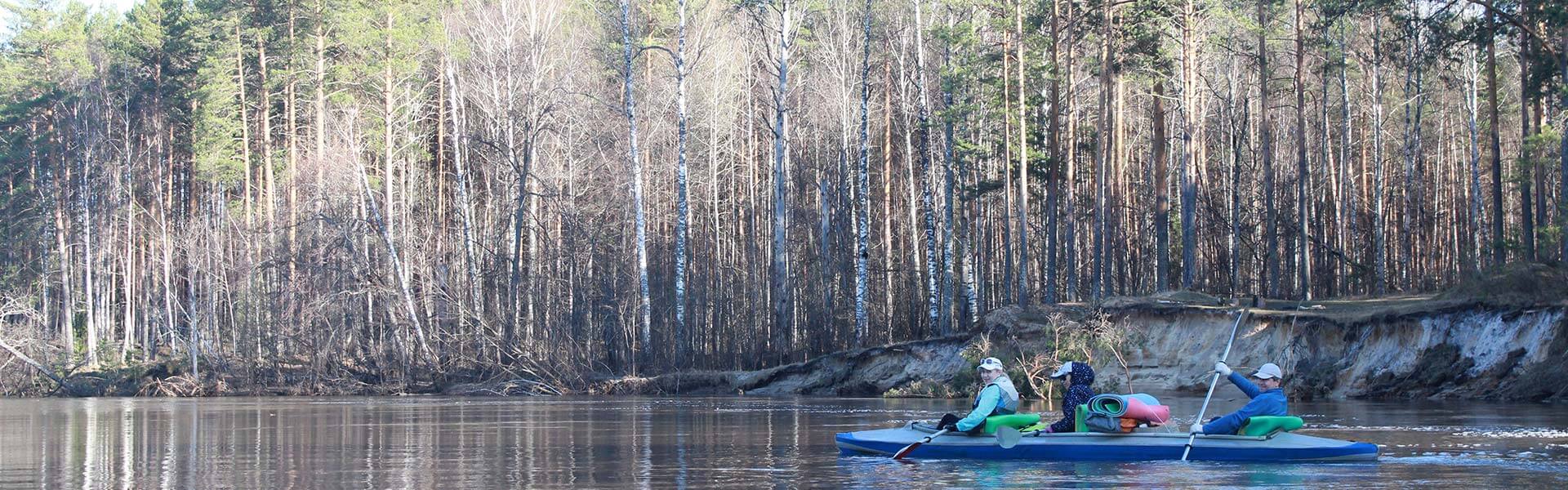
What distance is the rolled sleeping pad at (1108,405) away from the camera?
15.1 m

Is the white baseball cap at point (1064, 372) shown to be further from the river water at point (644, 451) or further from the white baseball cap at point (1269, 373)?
the white baseball cap at point (1269, 373)

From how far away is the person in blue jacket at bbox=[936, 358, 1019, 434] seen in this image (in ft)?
50.6

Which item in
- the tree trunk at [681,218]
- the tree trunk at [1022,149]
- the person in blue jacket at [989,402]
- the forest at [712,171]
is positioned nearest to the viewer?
the person in blue jacket at [989,402]

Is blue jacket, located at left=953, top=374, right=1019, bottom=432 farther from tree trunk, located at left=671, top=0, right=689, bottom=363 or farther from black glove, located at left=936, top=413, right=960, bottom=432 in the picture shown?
tree trunk, located at left=671, top=0, right=689, bottom=363

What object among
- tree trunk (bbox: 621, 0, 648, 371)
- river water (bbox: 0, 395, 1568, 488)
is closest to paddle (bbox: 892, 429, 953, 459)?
river water (bbox: 0, 395, 1568, 488)

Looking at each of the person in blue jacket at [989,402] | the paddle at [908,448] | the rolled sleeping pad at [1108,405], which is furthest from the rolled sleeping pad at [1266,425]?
the paddle at [908,448]

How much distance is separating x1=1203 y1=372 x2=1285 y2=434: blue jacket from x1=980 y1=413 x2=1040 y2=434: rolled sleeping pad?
1.87 meters

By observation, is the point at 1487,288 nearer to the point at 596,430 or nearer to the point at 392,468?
the point at 596,430

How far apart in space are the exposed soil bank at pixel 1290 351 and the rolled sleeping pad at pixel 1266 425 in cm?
1276

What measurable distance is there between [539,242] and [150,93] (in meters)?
16.4

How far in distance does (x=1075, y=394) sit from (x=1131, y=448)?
0.86 m

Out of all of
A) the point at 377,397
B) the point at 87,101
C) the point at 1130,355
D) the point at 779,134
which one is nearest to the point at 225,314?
the point at 87,101

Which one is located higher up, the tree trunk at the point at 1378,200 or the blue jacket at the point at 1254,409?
the tree trunk at the point at 1378,200

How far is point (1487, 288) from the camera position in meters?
26.3
